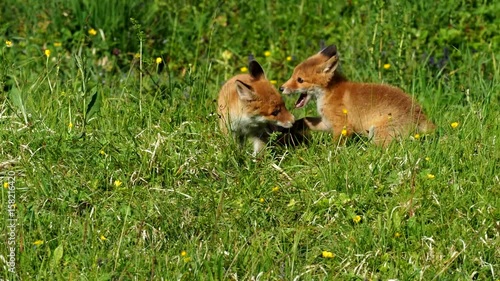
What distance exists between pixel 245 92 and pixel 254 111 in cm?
17

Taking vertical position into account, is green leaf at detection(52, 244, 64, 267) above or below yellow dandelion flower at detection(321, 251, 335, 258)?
below

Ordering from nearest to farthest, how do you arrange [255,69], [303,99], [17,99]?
1. [17,99]
2. [255,69]
3. [303,99]

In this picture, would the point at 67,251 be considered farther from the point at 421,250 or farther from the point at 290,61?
the point at 290,61

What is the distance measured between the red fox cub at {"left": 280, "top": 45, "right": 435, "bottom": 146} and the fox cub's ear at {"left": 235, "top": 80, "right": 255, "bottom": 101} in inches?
24.7

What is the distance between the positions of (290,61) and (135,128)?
10.3 ft

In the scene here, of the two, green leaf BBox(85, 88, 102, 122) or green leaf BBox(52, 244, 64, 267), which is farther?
green leaf BBox(85, 88, 102, 122)

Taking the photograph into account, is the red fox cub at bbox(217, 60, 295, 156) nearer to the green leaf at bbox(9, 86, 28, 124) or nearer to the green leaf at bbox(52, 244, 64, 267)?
the green leaf at bbox(9, 86, 28, 124)

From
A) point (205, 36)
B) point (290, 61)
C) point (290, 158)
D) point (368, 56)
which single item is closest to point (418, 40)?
point (368, 56)

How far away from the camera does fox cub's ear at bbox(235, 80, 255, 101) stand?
24.1 ft

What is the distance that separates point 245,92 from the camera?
24.2 ft

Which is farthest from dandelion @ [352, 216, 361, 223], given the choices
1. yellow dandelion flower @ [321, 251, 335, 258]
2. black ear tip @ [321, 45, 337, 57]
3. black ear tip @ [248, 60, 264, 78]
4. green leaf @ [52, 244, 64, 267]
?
black ear tip @ [321, 45, 337, 57]

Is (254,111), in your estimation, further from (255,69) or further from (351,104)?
(351,104)

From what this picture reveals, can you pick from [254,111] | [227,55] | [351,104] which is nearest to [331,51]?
[351,104]

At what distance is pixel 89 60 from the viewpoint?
29.9ft
